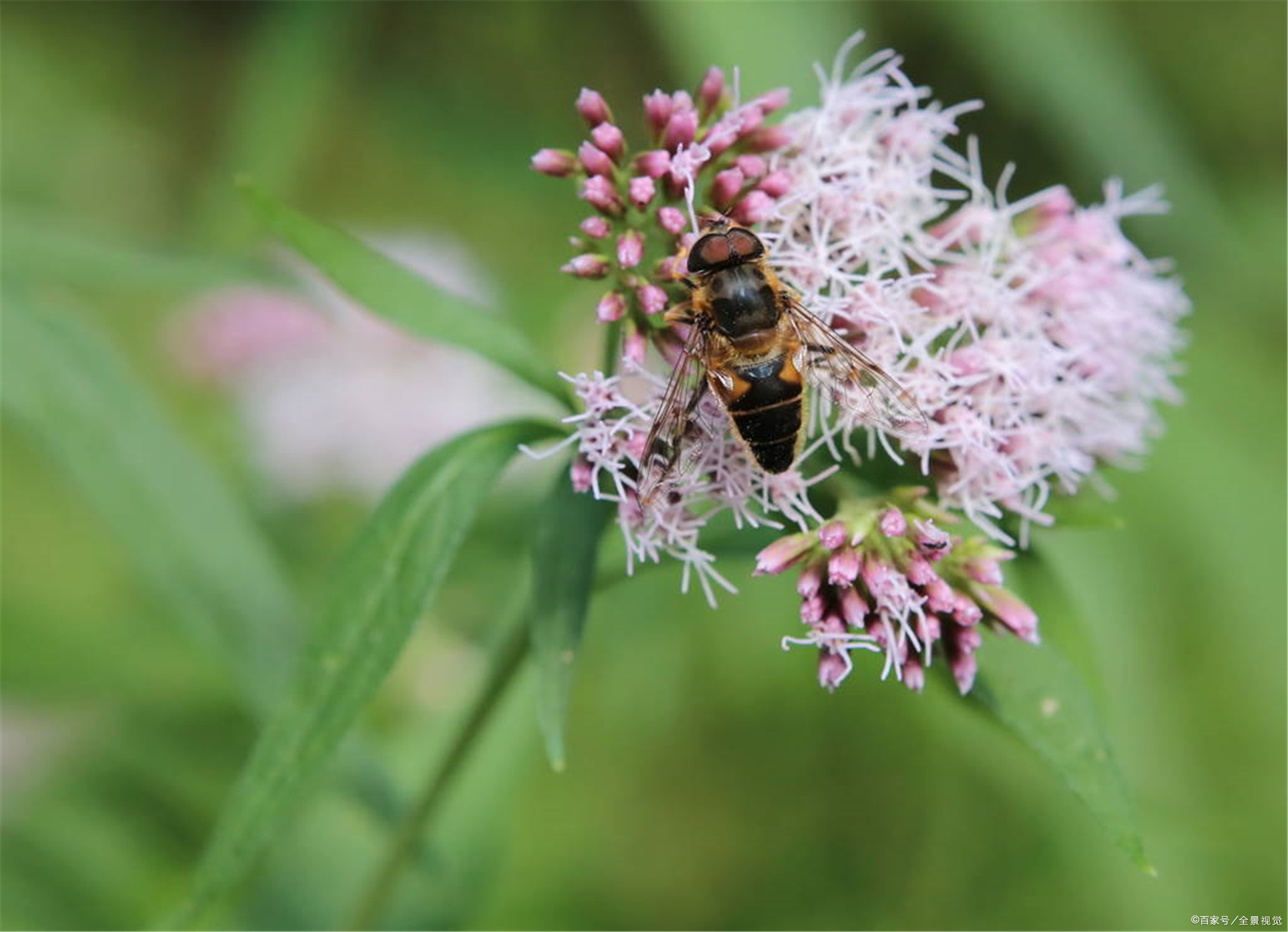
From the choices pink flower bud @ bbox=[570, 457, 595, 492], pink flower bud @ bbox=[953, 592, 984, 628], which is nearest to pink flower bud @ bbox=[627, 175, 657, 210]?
pink flower bud @ bbox=[570, 457, 595, 492]

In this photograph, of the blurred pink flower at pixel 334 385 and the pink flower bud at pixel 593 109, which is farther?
the blurred pink flower at pixel 334 385

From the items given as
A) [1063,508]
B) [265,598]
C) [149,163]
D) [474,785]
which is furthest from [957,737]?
[149,163]

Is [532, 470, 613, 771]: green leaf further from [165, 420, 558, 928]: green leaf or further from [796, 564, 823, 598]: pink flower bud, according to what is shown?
[796, 564, 823, 598]: pink flower bud

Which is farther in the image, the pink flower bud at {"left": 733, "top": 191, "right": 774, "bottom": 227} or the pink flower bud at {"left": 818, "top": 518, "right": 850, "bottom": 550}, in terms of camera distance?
the pink flower bud at {"left": 733, "top": 191, "right": 774, "bottom": 227}

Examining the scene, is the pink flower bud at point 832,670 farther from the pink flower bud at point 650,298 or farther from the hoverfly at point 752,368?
the pink flower bud at point 650,298

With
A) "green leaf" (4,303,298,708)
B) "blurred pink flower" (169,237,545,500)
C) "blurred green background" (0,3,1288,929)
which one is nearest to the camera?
"green leaf" (4,303,298,708)

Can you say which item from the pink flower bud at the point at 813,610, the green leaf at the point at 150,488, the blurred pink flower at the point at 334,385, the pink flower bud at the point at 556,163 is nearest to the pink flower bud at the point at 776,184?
the pink flower bud at the point at 556,163

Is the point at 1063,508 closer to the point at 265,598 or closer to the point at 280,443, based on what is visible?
the point at 265,598
